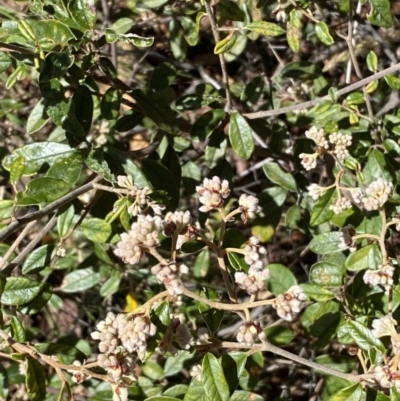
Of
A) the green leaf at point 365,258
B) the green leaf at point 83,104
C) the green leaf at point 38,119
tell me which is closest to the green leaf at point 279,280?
the green leaf at point 365,258

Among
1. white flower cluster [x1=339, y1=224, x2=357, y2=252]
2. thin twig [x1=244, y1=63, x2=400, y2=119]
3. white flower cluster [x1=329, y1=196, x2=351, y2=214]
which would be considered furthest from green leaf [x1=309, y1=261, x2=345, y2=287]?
thin twig [x1=244, y1=63, x2=400, y2=119]

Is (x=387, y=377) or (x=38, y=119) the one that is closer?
(x=387, y=377)

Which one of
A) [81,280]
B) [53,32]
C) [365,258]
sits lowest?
[81,280]

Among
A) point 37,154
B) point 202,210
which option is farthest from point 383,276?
point 37,154

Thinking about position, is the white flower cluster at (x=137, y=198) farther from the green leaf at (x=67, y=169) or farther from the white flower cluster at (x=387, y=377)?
the white flower cluster at (x=387, y=377)

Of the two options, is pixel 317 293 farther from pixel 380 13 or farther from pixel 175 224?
pixel 380 13

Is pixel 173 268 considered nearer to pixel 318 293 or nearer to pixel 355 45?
pixel 318 293

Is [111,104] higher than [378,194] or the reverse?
higher

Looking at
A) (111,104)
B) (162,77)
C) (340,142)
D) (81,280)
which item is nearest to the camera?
(340,142)

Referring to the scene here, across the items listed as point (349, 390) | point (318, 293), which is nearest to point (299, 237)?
point (318, 293)
